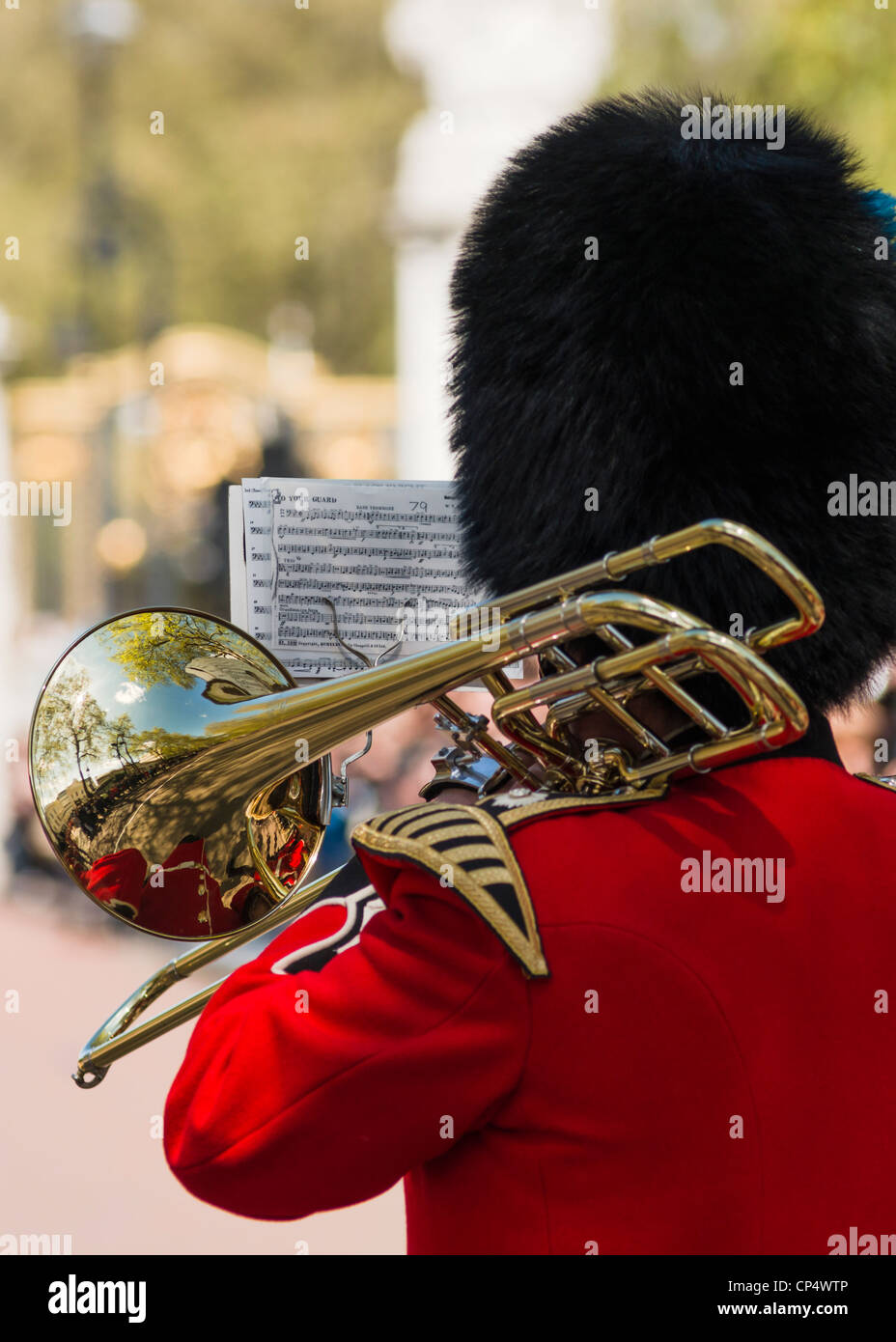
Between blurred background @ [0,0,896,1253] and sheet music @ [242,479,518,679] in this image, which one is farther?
Result: blurred background @ [0,0,896,1253]

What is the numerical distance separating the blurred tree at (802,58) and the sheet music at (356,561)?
595 centimetres

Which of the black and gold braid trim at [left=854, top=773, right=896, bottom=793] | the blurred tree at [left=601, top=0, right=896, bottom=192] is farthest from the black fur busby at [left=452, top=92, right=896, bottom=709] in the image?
the blurred tree at [left=601, top=0, right=896, bottom=192]

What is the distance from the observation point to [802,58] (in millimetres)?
8898

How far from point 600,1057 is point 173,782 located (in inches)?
27.1

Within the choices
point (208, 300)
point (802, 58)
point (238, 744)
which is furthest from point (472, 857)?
point (208, 300)

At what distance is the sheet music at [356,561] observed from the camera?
1.86 m

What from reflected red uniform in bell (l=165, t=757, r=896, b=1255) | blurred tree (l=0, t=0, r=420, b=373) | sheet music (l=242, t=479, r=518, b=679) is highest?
blurred tree (l=0, t=0, r=420, b=373)

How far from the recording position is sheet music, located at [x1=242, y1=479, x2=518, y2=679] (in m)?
1.86

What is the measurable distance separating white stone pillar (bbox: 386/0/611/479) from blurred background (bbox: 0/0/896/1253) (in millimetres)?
21

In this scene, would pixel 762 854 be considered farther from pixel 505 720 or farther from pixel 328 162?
pixel 328 162

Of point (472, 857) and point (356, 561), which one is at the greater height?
point (356, 561)

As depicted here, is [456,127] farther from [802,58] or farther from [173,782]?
[173,782]

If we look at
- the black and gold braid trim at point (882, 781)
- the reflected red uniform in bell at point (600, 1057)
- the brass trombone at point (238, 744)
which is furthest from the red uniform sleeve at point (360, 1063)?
the black and gold braid trim at point (882, 781)

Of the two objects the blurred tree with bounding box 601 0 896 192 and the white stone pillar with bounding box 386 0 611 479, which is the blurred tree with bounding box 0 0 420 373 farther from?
the white stone pillar with bounding box 386 0 611 479
